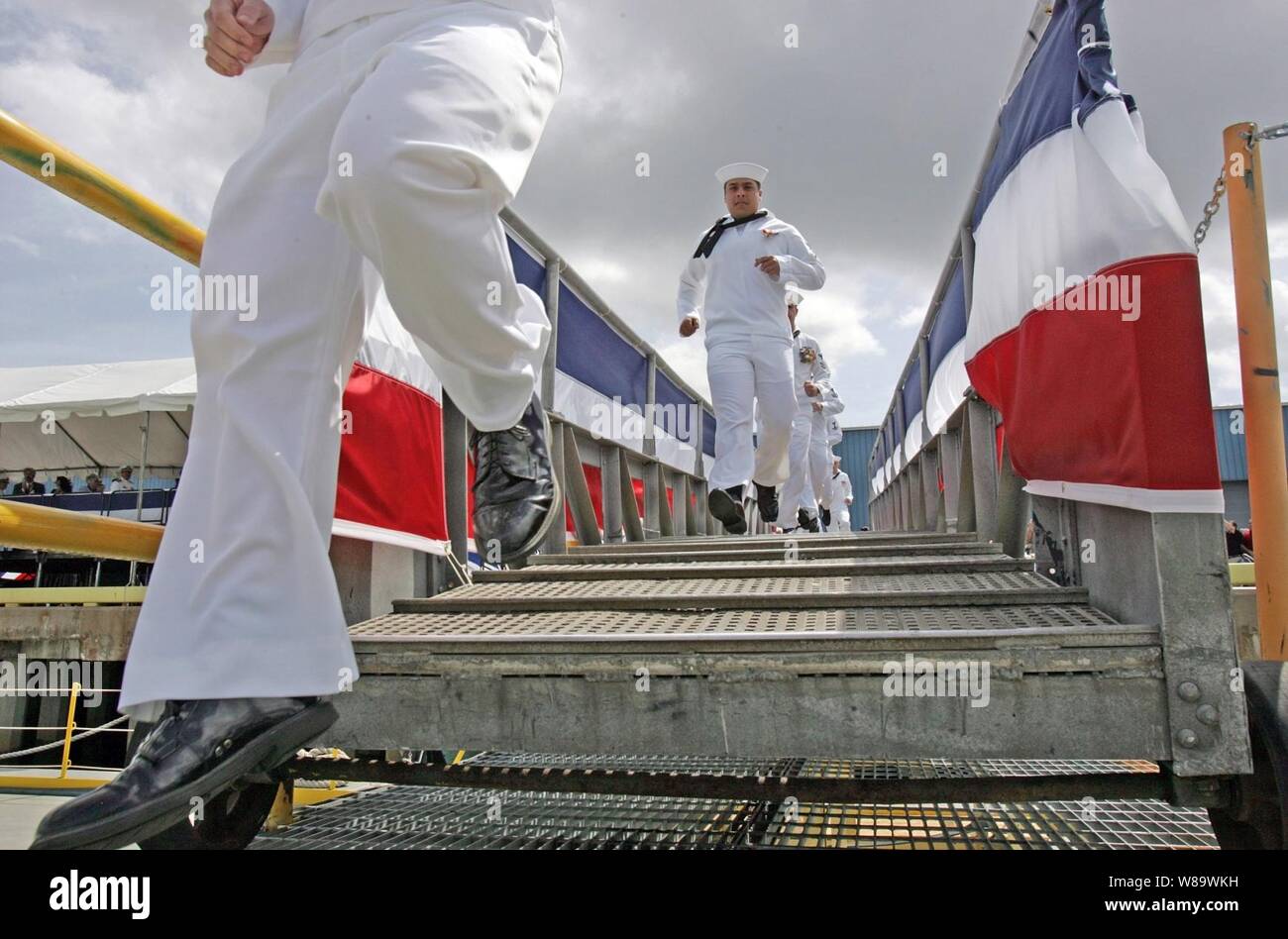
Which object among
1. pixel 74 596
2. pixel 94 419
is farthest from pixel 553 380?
pixel 94 419

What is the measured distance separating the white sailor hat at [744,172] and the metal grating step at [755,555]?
3.59 metres

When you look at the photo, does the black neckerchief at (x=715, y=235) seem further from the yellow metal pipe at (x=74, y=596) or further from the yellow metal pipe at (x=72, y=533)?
the yellow metal pipe at (x=72, y=533)

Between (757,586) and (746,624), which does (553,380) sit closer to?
(757,586)

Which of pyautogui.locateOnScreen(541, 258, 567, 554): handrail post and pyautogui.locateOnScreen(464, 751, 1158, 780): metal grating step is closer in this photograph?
pyautogui.locateOnScreen(464, 751, 1158, 780): metal grating step

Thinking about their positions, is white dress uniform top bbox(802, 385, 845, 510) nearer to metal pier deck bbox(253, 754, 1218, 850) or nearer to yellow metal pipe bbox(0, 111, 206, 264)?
metal pier deck bbox(253, 754, 1218, 850)

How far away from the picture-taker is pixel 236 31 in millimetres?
1526

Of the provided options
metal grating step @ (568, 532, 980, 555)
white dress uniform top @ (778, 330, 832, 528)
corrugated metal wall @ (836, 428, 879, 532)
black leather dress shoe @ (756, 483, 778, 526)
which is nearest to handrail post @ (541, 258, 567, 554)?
metal grating step @ (568, 532, 980, 555)

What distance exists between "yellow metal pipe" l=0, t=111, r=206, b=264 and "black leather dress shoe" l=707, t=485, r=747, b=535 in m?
4.09

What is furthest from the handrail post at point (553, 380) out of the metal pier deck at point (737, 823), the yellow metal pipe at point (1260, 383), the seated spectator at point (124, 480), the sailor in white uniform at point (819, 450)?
the seated spectator at point (124, 480)

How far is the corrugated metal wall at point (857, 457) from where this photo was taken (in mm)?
29891

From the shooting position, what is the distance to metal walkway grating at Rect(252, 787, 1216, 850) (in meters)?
1.97

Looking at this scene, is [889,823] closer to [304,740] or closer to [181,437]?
[304,740]
